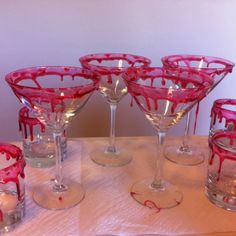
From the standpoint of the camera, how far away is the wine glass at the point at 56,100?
411mm

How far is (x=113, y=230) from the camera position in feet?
1.37

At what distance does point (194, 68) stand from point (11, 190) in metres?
0.33

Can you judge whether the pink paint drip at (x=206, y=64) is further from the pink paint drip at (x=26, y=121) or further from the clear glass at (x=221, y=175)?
the pink paint drip at (x=26, y=121)

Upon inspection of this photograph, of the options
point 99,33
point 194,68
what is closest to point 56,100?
point 194,68

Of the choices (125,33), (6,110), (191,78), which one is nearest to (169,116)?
(191,78)

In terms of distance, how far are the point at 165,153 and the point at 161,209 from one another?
16cm

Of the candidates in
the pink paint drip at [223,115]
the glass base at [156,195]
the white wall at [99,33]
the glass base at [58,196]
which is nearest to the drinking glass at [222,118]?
the pink paint drip at [223,115]

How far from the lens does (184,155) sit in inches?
23.9

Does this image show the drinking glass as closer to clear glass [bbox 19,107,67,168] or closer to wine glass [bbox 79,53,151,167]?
wine glass [bbox 79,53,151,167]

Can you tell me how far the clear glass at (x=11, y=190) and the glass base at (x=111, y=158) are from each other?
0.15m

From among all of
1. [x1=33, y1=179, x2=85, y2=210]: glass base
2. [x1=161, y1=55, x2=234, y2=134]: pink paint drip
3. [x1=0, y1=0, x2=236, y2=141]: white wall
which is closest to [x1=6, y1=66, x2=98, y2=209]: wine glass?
[x1=33, y1=179, x2=85, y2=210]: glass base

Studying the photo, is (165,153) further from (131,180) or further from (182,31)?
(182,31)

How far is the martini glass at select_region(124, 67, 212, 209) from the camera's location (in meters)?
0.43

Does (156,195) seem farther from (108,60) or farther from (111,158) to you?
(108,60)
